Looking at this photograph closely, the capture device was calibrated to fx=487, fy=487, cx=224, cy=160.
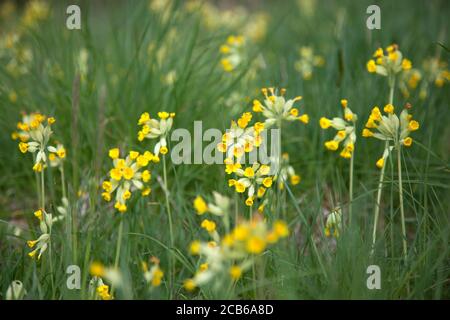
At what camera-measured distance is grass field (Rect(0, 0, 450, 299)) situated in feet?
5.58

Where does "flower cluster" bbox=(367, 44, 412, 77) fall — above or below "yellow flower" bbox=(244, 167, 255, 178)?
above

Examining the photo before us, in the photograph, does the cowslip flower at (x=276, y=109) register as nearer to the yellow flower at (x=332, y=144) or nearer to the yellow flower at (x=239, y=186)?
the yellow flower at (x=332, y=144)

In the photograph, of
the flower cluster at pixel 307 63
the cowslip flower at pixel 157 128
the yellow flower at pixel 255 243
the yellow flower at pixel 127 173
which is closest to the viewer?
the yellow flower at pixel 255 243

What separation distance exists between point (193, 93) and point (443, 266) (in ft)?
6.14

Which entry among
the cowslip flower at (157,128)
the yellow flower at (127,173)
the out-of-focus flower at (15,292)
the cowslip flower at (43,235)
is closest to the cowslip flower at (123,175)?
the yellow flower at (127,173)

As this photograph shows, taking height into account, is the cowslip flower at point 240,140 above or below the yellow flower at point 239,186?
above

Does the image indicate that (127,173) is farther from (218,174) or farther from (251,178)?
(218,174)

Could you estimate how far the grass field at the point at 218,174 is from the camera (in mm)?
1702

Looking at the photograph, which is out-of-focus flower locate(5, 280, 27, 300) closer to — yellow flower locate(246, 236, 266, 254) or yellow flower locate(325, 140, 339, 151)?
yellow flower locate(246, 236, 266, 254)

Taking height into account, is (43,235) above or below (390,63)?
below

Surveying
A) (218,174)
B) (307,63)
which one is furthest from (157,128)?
(307,63)

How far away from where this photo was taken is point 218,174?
256cm

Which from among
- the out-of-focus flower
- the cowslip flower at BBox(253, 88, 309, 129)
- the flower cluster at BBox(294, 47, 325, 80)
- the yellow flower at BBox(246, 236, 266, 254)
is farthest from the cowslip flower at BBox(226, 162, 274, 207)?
the flower cluster at BBox(294, 47, 325, 80)

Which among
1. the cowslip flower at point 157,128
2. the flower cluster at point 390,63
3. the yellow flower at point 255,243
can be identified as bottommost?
the yellow flower at point 255,243
